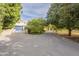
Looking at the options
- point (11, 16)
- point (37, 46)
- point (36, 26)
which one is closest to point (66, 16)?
point (36, 26)

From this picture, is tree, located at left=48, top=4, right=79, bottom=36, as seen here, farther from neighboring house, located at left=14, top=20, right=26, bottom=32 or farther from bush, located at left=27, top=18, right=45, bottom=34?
neighboring house, located at left=14, top=20, right=26, bottom=32

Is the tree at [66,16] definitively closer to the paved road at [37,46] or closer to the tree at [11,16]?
the paved road at [37,46]

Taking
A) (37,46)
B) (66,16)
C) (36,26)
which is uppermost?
(66,16)

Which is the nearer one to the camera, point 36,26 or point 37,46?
point 37,46

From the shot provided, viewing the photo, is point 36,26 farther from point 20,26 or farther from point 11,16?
point 11,16

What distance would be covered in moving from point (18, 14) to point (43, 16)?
0.39 m

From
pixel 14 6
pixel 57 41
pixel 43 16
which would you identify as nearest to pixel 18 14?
pixel 14 6

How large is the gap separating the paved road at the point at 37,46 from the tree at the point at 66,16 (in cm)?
22

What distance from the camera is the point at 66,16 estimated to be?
11.9 feet

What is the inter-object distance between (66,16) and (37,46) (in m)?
0.66

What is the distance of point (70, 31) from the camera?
3648 mm

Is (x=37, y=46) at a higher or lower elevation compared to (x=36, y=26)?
lower

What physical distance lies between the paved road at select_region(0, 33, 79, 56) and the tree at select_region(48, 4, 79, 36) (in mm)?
218

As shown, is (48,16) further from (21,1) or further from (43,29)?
(21,1)
